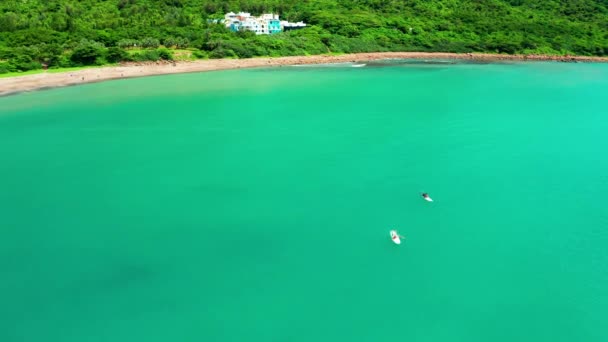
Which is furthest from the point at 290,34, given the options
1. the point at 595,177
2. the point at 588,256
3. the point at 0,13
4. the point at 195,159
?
the point at 588,256

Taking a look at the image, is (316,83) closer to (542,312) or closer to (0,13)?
(542,312)

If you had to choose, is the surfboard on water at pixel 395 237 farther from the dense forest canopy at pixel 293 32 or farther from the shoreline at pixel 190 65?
the dense forest canopy at pixel 293 32

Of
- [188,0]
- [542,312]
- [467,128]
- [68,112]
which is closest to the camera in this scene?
[542,312]

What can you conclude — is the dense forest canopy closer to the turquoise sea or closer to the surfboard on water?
the turquoise sea

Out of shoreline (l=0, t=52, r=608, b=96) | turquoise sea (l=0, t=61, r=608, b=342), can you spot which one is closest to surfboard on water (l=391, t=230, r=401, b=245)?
turquoise sea (l=0, t=61, r=608, b=342)

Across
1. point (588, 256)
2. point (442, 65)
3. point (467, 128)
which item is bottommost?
point (442, 65)

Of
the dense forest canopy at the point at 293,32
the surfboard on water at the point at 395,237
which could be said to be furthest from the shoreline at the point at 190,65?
the surfboard on water at the point at 395,237
